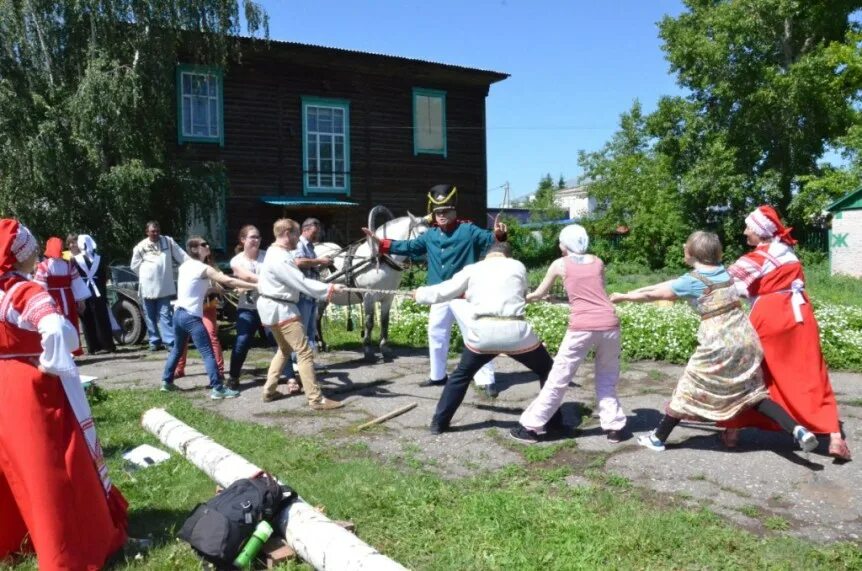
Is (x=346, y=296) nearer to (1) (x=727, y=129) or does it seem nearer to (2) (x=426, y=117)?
(2) (x=426, y=117)

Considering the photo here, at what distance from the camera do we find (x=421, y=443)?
19.4 feet

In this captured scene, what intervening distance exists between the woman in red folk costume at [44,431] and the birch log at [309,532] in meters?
0.93

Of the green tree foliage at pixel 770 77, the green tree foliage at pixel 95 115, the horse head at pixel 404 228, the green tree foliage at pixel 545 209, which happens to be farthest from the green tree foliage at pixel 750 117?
the horse head at pixel 404 228

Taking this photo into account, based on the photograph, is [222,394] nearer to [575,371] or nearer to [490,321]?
[490,321]

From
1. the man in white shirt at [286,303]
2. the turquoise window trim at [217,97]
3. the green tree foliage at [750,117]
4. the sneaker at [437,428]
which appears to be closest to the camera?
the sneaker at [437,428]

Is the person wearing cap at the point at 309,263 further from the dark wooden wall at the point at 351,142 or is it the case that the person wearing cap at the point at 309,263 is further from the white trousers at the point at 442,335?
the dark wooden wall at the point at 351,142

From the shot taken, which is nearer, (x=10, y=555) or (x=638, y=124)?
(x=10, y=555)

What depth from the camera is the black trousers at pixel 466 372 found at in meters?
5.85

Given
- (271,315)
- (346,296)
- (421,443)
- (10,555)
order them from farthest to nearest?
(346,296) → (271,315) → (421,443) → (10,555)

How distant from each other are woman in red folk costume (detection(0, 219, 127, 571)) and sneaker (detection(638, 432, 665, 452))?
3.56 meters

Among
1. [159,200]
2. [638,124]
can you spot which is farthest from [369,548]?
[638,124]

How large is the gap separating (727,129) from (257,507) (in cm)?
2591

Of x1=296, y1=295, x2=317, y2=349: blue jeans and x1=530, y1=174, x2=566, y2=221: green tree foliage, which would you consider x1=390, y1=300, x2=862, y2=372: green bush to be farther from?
x1=530, y1=174, x2=566, y2=221: green tree foliage

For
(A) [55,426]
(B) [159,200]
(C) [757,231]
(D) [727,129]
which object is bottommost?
(A) [55,426]
